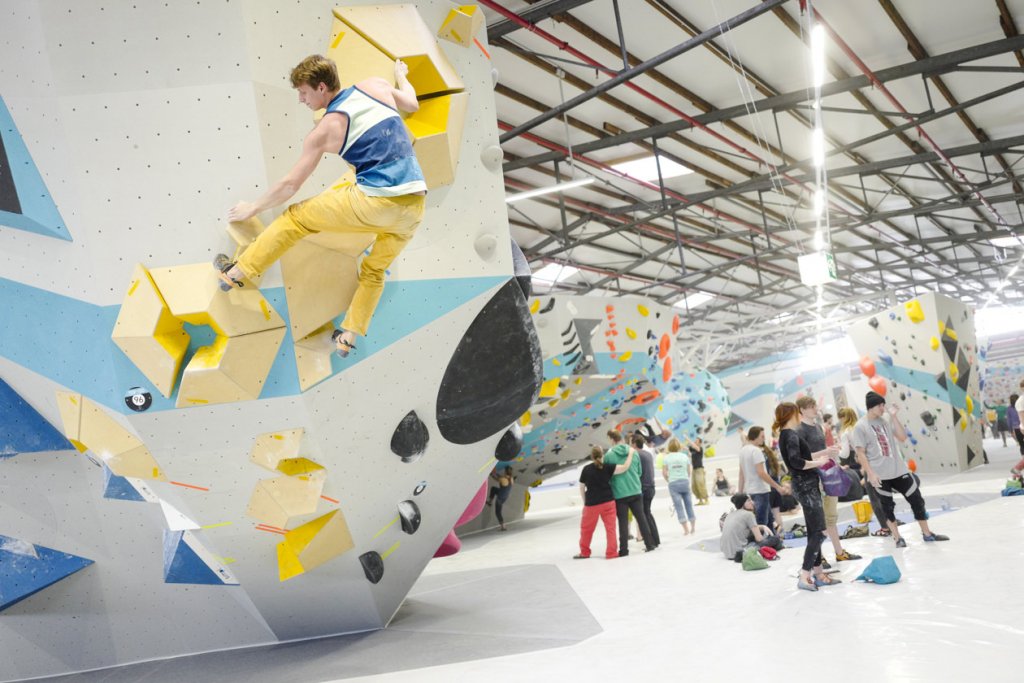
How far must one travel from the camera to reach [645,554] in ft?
25.4

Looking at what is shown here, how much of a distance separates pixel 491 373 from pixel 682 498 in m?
5.34

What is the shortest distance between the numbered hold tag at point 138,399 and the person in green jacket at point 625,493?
16.7 ft

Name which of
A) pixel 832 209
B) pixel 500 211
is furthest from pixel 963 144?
pixel 500 211

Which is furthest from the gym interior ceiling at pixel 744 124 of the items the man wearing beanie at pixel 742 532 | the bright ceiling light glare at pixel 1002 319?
the bright ceiling light glare at pixel 1002 319

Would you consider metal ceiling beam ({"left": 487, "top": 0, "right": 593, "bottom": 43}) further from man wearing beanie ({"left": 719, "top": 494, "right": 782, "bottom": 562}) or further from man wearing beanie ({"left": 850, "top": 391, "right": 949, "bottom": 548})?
man wearing beanie ({"left": 719, "top": 494, "right": 782, "bottom": 562})

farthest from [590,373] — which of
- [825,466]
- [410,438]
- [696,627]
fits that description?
[410,438]

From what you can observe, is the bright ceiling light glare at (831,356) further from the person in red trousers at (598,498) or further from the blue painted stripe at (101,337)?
the blue painted stripe at (101,337)

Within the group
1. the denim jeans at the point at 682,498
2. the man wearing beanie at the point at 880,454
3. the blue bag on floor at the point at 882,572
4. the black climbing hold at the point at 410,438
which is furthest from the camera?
the denim jeans at the point at 682,498

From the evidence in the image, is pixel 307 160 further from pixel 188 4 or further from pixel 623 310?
pixel 623 310

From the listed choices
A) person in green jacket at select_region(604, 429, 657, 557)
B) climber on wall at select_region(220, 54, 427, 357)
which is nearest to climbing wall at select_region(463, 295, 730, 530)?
person in green jacket at select_region(604, 429, 657, 557)

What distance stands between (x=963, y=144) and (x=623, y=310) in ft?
26.3

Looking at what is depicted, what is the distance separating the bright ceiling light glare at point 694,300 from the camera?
24.7 metres

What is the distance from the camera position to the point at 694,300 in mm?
25562

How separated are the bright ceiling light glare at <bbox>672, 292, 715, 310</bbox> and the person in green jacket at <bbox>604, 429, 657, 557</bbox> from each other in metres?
17.1
